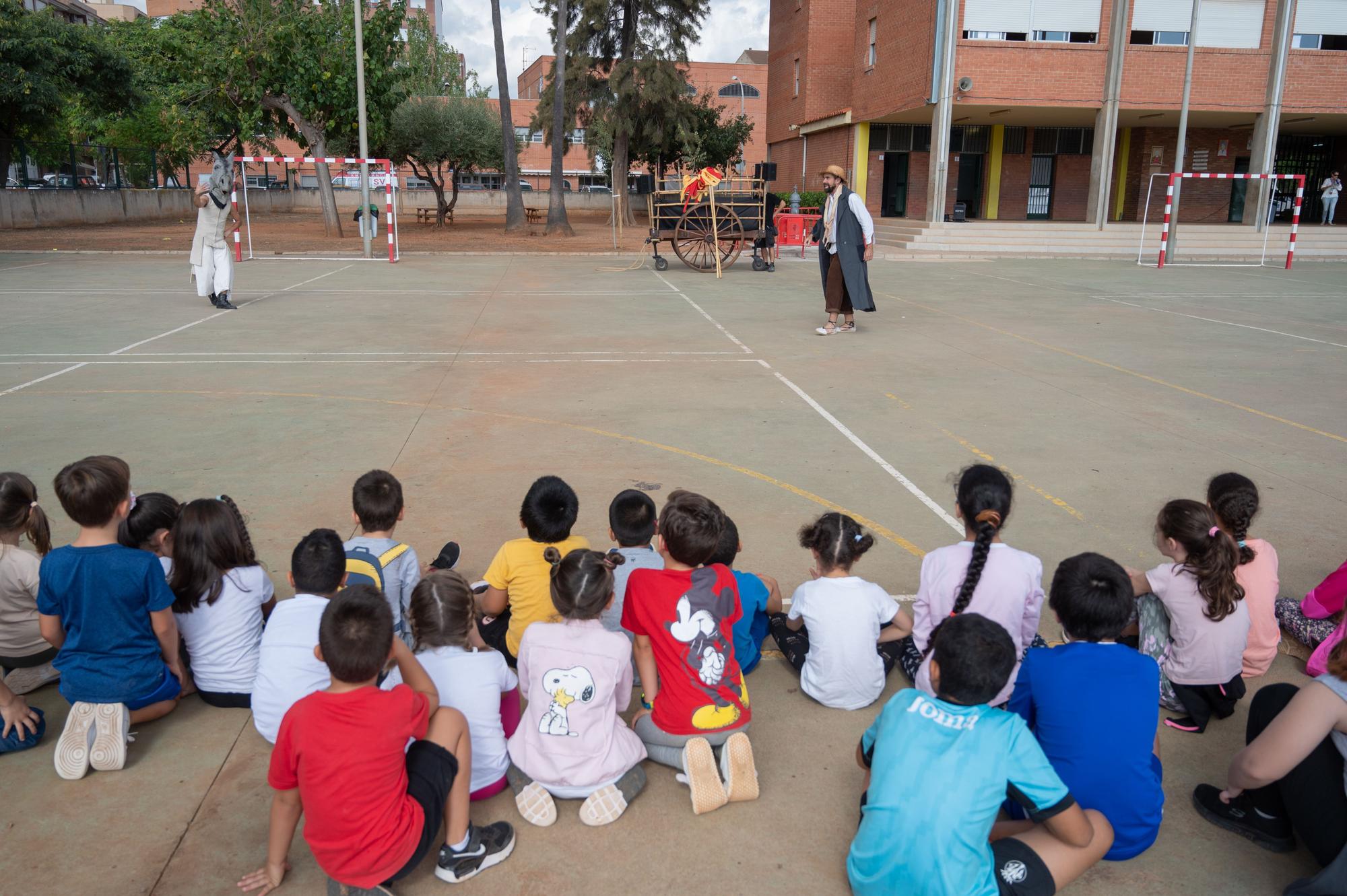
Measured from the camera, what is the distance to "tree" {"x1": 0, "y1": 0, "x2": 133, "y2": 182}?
93.4 ft

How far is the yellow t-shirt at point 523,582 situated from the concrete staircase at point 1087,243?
2297cm

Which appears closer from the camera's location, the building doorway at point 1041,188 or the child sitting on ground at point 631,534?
the child sitting on ground at point 631,534

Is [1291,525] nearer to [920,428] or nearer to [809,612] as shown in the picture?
[920,428]

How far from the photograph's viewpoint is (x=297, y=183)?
55.2 m

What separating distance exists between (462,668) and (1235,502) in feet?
9.49

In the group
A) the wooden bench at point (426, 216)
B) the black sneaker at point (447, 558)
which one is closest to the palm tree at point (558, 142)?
the wooden bench at point (426, 216)

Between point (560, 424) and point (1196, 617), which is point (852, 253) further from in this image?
point (1196, 617)

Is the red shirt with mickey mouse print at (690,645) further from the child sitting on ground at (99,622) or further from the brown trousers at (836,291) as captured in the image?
the brown trousers at (836,291)

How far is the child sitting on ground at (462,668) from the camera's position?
2977mm

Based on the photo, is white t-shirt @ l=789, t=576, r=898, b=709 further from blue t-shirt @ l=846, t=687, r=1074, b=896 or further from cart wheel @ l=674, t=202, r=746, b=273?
cart wheel @ l=674, t=202, r=746, b=273

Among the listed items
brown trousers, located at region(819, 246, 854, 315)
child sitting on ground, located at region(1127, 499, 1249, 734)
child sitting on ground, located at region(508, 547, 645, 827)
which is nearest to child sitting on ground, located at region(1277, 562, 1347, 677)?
child sitting on ground, located at region(1127, 499, 1249, 734)

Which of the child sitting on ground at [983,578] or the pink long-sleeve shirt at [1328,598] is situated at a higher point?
the child sitting on ground at [983,578]

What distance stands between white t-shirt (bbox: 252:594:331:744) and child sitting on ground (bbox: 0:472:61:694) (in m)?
0.88

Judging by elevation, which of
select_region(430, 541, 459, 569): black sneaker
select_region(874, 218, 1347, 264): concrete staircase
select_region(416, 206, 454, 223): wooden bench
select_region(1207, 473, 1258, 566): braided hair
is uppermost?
select_region(416, 206, 454, 223): wooden bench
